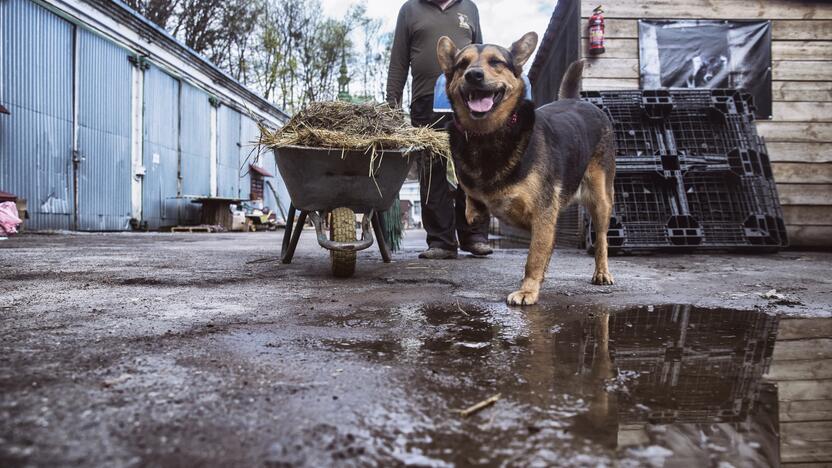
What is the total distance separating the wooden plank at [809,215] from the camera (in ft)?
19.5

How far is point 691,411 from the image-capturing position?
1.02 m

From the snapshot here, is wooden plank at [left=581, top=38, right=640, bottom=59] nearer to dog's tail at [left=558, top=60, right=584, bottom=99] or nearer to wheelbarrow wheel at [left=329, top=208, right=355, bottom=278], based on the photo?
dog's tail at [left=558, top=60, right=584, bottom=99]

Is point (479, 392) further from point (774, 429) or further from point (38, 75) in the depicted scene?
point (38, 75)

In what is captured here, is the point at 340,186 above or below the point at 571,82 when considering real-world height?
below

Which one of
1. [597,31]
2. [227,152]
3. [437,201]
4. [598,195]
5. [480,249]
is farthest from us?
[227,152]

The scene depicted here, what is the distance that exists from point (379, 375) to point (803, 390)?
0.95 meters

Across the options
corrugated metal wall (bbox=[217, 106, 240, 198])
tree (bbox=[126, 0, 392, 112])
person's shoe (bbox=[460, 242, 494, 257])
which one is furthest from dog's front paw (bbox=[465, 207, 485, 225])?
tree (bbox=[126, 0, 392, 112])

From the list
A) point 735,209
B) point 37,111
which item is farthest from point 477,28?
point 37,111

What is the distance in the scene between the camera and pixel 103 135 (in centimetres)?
Result: 1040

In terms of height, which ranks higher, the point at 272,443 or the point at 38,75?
the point at 38,75

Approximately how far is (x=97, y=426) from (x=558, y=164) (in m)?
2.31

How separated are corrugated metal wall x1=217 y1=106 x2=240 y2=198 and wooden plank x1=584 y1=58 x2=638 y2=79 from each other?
12072 millimetres

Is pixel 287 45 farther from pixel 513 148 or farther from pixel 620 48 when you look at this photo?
pixel 513 148

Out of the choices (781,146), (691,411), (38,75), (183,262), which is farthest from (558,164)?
(38,75)
